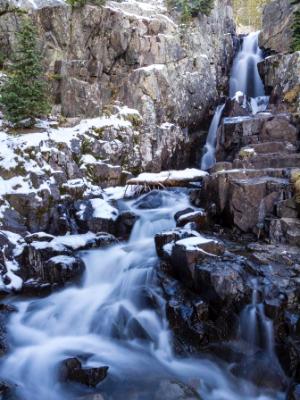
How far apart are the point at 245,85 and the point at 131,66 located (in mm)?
7861

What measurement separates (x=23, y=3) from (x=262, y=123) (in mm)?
13277

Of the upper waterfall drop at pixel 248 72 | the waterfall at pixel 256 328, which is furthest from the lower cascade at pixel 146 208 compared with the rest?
the upper waterfall drop at pixel 248 72

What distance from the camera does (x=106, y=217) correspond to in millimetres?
12383

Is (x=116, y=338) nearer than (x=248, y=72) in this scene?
Yes

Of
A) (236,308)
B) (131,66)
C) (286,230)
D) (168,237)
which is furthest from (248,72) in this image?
(236,308)

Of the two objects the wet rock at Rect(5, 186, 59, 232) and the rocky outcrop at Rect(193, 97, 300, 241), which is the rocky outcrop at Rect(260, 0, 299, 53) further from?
the wet rock at Rect(5, 186, 59, 232)

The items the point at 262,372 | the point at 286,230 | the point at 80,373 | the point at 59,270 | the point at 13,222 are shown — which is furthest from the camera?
the point at 13,222

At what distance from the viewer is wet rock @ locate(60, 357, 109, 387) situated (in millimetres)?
6617

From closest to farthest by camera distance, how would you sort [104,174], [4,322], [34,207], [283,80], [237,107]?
[4,322] → [34,207] → [104,174] → [237,107] → [283,80]

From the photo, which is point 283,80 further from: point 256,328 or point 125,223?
point 256,328

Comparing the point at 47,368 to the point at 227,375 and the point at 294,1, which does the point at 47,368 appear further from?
the point at 294,1

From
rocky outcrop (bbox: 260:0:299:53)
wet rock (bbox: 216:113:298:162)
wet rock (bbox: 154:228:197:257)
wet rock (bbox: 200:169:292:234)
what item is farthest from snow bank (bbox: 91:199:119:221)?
rocky outcrop (bbox: 260:0:299:53)

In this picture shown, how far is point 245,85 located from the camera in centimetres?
2277

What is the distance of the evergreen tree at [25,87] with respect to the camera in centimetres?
1359
